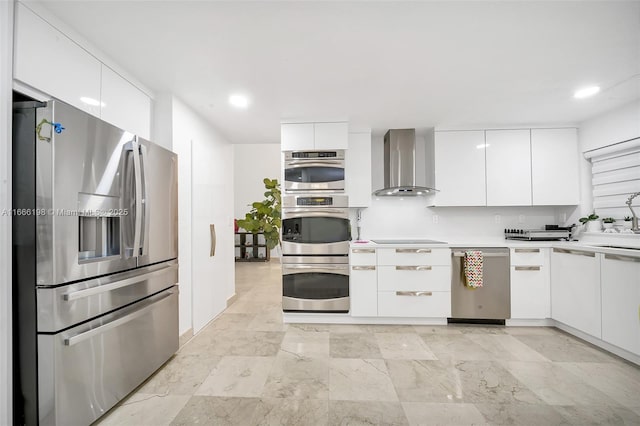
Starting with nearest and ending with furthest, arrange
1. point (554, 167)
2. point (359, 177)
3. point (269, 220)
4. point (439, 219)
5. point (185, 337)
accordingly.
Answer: point (185, 337) → point (554, 167) → point (359, 177) → point (439, 219) → point (269, 220)

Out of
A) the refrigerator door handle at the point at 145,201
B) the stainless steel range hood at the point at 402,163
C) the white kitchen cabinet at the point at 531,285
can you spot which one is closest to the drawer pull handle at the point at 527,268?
the white kitchen cabinet at the point at 531,285

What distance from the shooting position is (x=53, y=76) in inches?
64.1

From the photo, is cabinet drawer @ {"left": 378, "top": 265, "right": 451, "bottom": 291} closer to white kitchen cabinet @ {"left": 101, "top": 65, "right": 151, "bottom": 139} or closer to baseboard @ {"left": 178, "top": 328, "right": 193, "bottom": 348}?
baseboard @ {"left": 178, "top": 328, "right": 193, "bottom": 348}

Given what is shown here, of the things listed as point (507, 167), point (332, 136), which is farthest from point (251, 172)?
point (507, 167)

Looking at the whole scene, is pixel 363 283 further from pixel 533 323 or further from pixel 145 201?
pixel 145 201

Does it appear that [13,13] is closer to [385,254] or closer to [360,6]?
[360,6]

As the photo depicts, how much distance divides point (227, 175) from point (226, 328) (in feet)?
6.49

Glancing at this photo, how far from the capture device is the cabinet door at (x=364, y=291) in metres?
3.22

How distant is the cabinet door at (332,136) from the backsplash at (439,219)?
991 millimetres

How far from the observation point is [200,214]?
120 inches

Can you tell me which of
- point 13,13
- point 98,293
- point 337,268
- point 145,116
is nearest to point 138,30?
point 13,13

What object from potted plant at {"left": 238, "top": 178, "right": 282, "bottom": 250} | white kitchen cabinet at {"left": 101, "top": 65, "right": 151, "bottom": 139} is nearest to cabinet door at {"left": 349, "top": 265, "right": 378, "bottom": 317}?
white kitchen cabinet at {"left": 101, "top": 65, "right": 151, "bottom": 139}

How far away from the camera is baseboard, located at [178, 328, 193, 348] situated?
2629 mm

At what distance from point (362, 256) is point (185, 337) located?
198 cm
